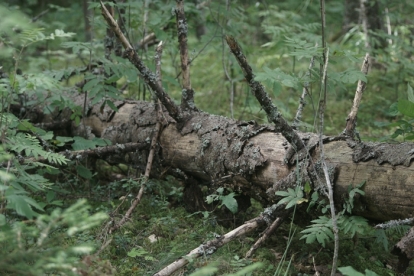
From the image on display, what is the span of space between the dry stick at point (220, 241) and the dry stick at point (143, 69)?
4.40 ft

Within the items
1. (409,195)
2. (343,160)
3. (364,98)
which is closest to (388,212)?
(409,195)

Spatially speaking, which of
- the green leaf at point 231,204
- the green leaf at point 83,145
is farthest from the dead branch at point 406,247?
the green leaf at point 83,145

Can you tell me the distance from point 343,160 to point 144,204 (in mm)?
1924

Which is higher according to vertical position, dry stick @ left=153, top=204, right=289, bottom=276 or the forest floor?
dry stick @ left=153, top=204, right=289, bottom=276

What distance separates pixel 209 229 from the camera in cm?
371

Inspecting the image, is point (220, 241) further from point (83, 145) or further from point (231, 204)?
point (83, 145)

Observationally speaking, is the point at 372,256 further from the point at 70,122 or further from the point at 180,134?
the point at 70,122

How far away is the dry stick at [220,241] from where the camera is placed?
272 centimetres

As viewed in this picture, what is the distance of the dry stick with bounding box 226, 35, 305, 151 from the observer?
2912 mm

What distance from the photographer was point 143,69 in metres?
3.76

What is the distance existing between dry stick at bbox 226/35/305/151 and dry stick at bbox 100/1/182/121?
1.01m

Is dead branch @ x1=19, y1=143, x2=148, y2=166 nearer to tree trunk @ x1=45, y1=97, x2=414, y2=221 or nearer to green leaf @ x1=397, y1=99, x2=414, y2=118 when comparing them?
tree trunk @ x1=45, y1=97, x2=414, y2=221

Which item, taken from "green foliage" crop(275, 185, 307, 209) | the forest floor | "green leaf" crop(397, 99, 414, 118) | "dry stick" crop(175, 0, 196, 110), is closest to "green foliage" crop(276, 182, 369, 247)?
"green foliage" crop(275, 185, 307, 209)

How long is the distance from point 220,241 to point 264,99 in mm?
969
